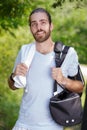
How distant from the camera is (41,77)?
4090 mm

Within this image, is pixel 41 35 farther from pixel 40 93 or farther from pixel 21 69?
pixel 40 93

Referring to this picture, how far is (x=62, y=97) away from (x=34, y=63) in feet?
1.25

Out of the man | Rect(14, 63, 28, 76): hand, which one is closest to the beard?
the man

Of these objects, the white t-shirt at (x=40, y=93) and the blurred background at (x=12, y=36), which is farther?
the blurred background at (x=12, y=36)

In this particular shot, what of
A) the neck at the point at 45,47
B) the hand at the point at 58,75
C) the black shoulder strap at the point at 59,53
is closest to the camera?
the hand at the point at 58,75

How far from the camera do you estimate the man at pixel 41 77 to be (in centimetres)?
405

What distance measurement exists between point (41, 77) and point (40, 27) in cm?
43

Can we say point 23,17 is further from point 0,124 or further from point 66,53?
point 66,53

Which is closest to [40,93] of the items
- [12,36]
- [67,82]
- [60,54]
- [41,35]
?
[67,82]

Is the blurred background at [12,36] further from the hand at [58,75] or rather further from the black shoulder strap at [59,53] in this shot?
the hand at [58,75]

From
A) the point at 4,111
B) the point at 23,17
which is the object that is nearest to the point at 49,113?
the point at 23,17

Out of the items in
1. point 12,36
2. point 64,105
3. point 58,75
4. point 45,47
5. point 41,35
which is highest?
point 41,35

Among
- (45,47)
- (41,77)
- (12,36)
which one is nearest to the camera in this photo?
(41,77)

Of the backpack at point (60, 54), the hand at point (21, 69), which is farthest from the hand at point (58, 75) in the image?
the hand at point (21, 69)
